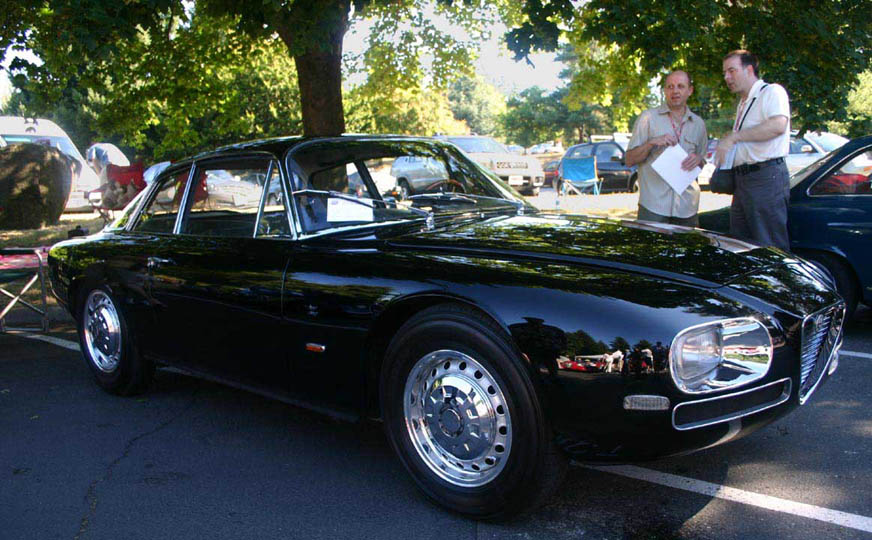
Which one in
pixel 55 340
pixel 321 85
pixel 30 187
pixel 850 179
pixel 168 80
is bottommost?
pixel 55 340

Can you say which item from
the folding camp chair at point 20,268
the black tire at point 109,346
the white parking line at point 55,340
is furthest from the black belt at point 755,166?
the folding camp chair at point 20,268

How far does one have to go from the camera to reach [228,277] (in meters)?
3.88

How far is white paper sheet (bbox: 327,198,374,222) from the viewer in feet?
12.8

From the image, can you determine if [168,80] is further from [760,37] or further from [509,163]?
[509,163]

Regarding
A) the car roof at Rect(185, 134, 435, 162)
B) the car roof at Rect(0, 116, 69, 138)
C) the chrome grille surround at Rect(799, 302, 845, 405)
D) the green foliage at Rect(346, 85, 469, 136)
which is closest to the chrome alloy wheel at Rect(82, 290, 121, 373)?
the car roof at Rect(185, 134, 435, 162)

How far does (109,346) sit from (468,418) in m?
2.95

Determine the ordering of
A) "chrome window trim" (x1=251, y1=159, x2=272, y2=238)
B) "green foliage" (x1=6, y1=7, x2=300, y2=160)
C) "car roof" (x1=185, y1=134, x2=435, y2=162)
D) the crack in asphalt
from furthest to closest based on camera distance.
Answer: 1. "green foliage" (x1=6, y1=7, x2=300, y2=160)
2. "car roof" (x1=185, y1=134, x2=435, y2=162)
3. "chrome window trim" (x1=251, y1=159, x2=272, y2=238)
4. the crack in asphalt

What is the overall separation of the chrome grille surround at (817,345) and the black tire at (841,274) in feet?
8.34

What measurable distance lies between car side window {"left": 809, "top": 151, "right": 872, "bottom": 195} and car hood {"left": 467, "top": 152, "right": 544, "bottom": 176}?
46.6 feet

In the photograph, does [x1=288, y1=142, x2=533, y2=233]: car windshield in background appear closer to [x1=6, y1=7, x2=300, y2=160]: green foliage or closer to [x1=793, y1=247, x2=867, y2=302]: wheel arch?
[x1=793, y1=247, x2=867, y2=302]: wheel arch

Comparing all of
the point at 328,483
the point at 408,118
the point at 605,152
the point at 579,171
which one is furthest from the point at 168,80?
the point at 408,118

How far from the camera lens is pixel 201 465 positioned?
3.77m

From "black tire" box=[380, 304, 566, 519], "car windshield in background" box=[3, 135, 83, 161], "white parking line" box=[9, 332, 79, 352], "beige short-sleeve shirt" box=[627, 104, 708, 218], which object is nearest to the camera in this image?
"black tire" box=[380, 304, 566, 519]

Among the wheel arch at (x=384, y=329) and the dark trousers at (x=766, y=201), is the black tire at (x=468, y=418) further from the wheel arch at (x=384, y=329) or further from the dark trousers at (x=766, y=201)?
the dark trousers at (x=766, y=201)
